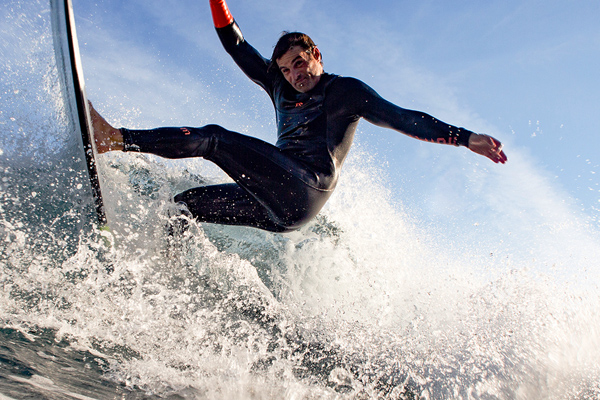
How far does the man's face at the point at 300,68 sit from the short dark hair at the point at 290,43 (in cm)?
3

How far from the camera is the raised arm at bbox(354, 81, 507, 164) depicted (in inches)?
79.2

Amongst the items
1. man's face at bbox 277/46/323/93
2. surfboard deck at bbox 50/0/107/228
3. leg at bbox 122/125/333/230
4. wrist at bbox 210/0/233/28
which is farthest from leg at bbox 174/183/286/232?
wrist at bbox 210/0/233/28

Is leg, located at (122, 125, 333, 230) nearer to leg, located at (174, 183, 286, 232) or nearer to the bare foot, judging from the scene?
the bare foot

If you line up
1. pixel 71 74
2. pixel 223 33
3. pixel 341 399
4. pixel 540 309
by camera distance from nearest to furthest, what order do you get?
1. pixel 341 399
2. pixel 71 74
3. pixel 223 33
4. pixel 540 309

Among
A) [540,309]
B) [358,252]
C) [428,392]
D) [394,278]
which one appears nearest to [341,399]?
→ [428,392]

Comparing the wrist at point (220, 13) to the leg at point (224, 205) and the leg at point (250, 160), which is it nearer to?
the leg at point (250, 160)

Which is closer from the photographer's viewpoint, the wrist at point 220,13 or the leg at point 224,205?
the leg at point 224,205

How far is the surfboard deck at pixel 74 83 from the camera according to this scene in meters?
1.94

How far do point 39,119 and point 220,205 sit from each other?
125cm

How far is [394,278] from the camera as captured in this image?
4684 mm

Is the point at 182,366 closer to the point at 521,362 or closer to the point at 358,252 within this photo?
the point at 521,362

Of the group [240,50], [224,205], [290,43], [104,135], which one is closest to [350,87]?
[290,43]

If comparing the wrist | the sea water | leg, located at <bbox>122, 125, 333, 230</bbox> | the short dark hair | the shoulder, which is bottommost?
the sea water

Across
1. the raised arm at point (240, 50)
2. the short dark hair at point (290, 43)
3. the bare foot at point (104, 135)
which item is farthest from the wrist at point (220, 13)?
the bare foot at point (104, 135)
